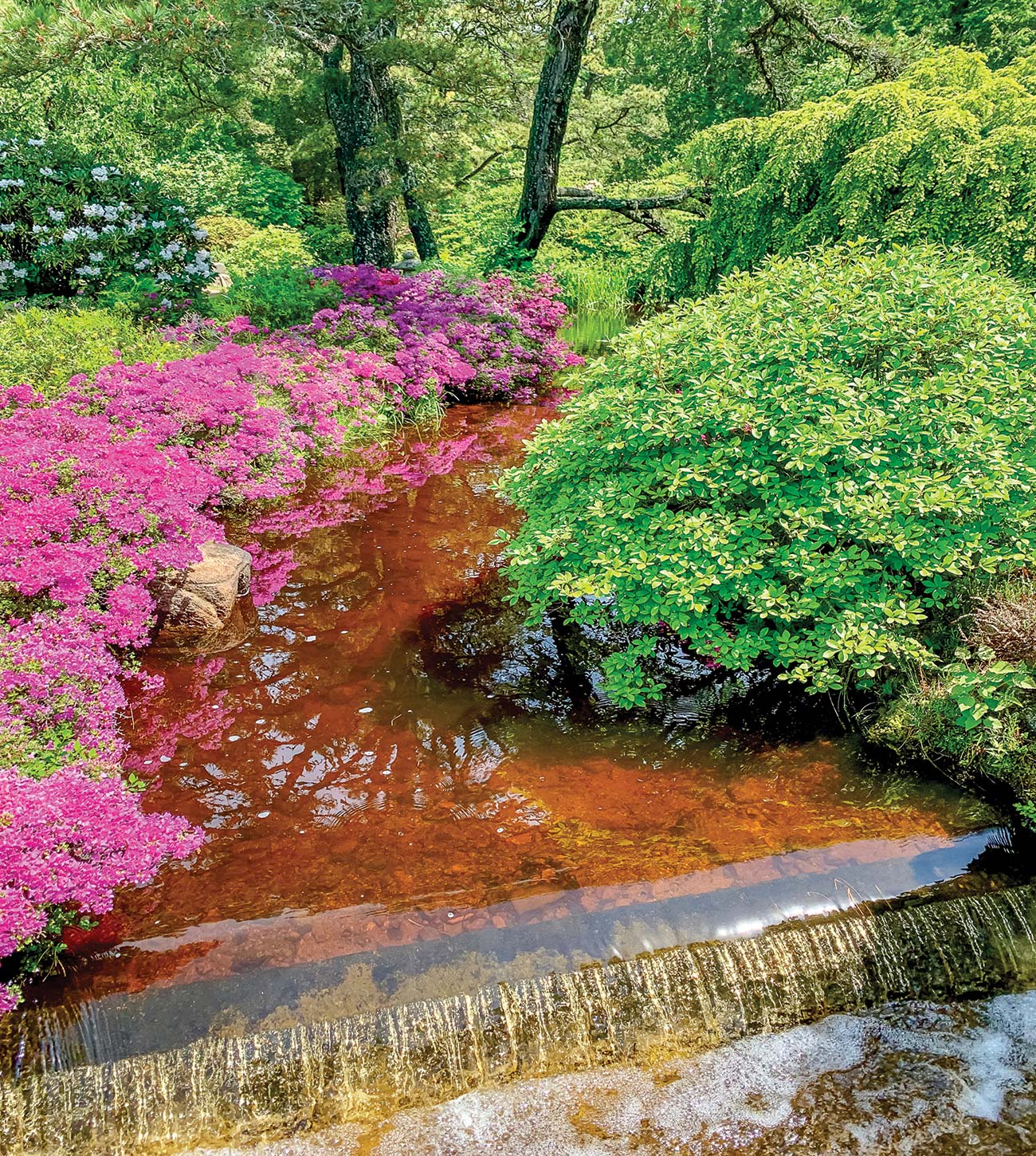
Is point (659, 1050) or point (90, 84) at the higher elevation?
point (90, 84)

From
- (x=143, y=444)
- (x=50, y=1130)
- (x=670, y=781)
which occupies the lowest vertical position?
(x=50, y=1130)

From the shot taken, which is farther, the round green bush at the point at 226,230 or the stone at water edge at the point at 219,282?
the round green bush at the point at 226,230

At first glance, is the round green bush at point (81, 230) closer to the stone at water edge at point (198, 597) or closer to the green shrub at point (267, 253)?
the green shrub at point (267, 253)

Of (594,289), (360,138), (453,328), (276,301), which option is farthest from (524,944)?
(594,289)

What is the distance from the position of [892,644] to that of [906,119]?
586 cm

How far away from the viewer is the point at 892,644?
3.86 m

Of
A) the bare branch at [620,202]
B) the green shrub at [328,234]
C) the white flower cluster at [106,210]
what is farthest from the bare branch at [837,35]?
the white flower cluster at [106,210]

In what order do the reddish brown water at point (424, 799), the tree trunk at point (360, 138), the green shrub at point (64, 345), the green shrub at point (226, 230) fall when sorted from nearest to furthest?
the reddish brown water at point (424, 799) < the green shrub at point (64, 345) < the tree trunk at point (360, 138) < the green shrub at point (226, 230)

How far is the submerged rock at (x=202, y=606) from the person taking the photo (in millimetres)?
5375

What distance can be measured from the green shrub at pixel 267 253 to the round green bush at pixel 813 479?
10871 mm

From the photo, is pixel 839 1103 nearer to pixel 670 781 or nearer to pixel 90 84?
pixel 670 781

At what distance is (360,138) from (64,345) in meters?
6.33

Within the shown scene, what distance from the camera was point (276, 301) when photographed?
34.5 feet

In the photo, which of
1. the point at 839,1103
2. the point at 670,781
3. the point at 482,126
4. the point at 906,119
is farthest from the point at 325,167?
the point at 839,1103
